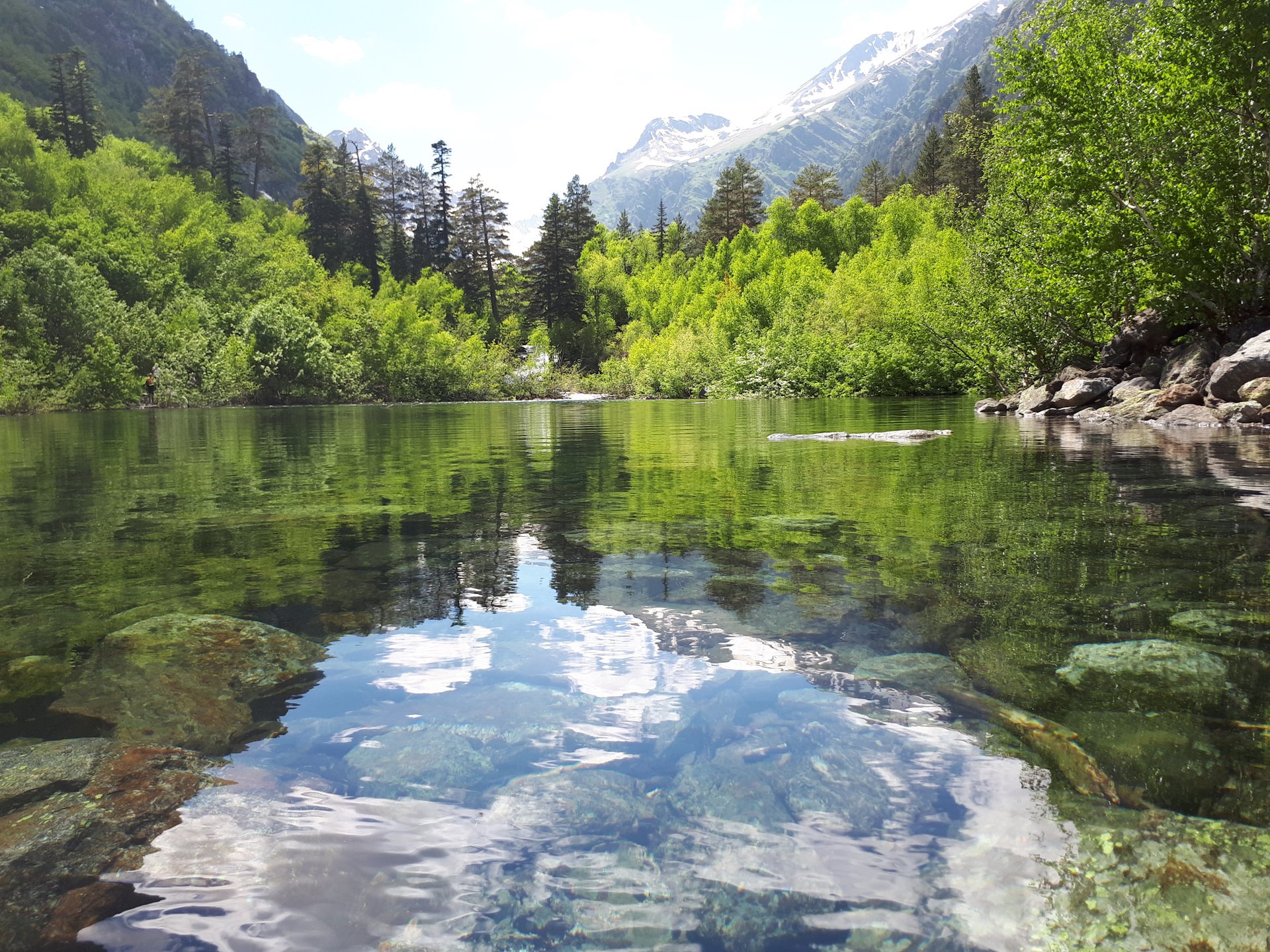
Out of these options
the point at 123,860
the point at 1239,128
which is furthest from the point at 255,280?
the point at 123,860

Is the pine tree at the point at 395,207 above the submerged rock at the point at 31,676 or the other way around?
above

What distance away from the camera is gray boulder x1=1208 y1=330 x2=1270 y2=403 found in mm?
15328

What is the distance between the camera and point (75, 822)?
2.15 meters

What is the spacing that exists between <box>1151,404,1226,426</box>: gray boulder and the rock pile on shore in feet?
0.07

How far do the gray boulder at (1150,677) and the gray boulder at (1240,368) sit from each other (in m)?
16.2

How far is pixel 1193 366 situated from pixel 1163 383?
48.5 inches

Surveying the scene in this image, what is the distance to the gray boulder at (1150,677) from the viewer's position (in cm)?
290

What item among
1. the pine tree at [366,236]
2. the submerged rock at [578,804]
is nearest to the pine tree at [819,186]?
the pine tree at [366,236]

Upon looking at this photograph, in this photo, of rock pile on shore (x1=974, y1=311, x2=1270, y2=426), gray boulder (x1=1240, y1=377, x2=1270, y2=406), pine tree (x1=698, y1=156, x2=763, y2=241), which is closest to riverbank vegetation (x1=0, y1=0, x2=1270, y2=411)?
pine tree (x1=698, y1=156, x2=763, y2=241)

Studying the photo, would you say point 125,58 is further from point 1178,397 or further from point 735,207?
point 1178,397

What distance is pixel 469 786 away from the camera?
2438 mm

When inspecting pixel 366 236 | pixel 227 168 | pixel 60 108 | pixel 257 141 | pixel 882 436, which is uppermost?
pixel 257 141

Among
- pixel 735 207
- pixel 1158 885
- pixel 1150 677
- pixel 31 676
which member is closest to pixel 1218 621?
pixel 1150 677

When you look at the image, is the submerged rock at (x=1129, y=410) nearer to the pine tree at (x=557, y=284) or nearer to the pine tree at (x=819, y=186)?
the pine tree at (x=557, y=284)
